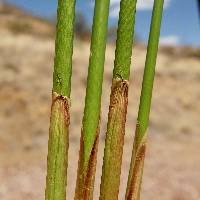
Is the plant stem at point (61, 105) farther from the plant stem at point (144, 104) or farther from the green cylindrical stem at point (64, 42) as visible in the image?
the plant stem at point (144, 104)

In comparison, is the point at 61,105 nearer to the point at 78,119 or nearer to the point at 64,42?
the point at 64,42

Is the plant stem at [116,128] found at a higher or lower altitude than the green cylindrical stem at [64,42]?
lower

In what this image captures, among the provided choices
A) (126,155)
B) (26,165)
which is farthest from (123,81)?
(126,155)

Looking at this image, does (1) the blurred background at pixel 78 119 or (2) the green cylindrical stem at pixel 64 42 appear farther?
(1) the blurred background at pixel 78 119

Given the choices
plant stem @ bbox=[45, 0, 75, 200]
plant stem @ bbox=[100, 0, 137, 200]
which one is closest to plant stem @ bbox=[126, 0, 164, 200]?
plant stem @ bbox=[100, 0, 137, 200]

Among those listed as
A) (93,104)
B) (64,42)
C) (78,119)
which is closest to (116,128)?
(93,104)

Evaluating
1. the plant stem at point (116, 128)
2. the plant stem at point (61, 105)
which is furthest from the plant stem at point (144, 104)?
the plant stem at point (61, 105)

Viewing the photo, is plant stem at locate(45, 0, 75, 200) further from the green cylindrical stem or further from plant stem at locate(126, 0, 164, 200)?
plant stem at locate(126, 0, 164, 200)
